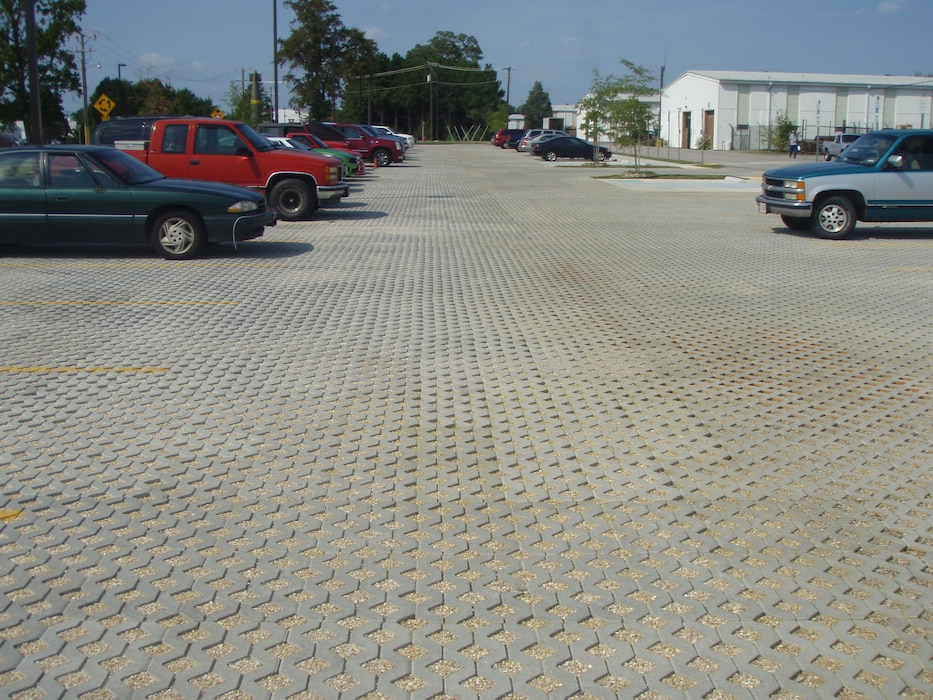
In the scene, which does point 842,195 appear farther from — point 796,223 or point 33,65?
point 33,65

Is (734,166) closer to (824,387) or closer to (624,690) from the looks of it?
(824,387)

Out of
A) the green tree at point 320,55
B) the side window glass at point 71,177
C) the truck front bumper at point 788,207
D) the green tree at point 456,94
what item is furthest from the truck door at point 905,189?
the green tree at point 456,94

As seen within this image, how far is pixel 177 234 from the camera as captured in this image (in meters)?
13.5

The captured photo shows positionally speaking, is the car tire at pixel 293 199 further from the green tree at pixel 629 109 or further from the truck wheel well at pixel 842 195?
the green tree at pixel 629 109

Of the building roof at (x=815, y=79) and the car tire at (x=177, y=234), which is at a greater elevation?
the building roof at (x=815, y=79)

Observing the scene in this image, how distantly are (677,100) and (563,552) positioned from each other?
85192mm

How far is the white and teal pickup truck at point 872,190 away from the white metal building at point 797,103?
57.6 metres

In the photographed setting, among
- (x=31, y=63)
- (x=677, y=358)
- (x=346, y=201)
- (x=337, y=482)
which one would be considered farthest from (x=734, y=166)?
(x=337, y=482)

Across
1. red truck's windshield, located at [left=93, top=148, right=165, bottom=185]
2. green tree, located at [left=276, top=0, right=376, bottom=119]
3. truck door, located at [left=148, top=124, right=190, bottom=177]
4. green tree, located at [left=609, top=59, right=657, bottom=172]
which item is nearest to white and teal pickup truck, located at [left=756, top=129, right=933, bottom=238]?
red truck's windshield, located at [left=93, top=148, right=165, bottom=185]

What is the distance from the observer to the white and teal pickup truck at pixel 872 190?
16.8m

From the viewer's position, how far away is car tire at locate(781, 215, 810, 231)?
17.8 m

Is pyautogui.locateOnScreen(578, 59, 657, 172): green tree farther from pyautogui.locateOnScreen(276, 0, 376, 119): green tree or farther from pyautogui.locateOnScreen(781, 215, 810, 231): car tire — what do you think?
pyautogui.locateOnScreen(276, 0, 376, 119): green tree

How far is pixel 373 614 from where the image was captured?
4.00 m

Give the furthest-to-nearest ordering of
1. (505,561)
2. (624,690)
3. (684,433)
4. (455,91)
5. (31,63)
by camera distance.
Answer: (455,91) → (31,63) → (684,433) → (505,561) → (624,690)
